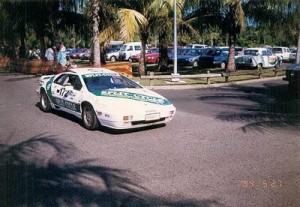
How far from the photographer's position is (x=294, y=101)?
1254 cm

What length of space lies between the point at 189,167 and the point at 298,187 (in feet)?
5.41

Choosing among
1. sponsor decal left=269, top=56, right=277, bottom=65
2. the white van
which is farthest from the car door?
the white van

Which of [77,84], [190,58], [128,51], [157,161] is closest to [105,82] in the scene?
[77,84]

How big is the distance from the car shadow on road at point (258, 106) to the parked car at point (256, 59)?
1103 cm

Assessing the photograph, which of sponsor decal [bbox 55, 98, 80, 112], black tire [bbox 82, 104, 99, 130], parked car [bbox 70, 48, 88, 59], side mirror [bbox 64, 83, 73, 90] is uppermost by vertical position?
parked car [bbox 70, 48, 88, 59]

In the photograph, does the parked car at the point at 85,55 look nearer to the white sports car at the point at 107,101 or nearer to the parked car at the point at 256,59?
the parked car at the point at 256,59

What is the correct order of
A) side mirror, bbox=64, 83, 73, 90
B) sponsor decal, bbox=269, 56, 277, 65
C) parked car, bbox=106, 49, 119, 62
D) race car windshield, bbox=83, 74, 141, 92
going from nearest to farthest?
1. race car windshield, bbox=83, 74, 141, 92
2. side mirror, bbox=64, 83, 73, 90
3. sponsor decal, bbox=269, 56, 277, 65
4. parked car, bbox=106, 49, 119, 62

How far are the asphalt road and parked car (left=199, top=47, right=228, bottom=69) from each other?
20495 millimetres

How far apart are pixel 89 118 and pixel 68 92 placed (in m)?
1.19

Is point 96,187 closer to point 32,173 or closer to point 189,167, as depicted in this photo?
point 32,173

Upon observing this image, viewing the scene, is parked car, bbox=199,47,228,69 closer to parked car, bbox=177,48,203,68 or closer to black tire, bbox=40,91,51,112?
parked car, bbox=177,48,203,68

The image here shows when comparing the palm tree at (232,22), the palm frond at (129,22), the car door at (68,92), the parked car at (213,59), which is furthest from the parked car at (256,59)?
the car door at (68,92)

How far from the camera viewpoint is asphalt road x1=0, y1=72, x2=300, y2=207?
4672 millimetres

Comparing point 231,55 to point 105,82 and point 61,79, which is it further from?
point 105,82
